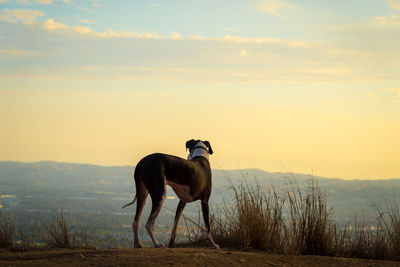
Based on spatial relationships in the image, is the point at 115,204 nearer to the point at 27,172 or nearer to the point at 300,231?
the point at 27,172

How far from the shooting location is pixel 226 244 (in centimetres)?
1066

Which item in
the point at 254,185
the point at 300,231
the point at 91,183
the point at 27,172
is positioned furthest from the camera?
the point at 27,172

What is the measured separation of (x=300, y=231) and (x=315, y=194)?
81 centimetres

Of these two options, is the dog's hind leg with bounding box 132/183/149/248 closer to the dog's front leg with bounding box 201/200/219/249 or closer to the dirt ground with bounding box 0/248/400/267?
the dirt ground with bounding box 0/248/400/267

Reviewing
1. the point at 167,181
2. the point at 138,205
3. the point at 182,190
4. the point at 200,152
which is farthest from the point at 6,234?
the point at 200,152

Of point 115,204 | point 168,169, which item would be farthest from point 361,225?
point 115,204

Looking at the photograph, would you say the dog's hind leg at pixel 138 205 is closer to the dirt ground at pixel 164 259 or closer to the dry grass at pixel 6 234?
the dirt ground at pixel 164 259

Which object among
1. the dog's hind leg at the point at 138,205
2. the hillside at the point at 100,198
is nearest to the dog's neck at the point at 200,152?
the dog's hind leg at the point at 138,205

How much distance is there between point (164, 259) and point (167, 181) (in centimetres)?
200

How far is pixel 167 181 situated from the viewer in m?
9.36

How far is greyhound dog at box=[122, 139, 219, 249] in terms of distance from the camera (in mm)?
9062

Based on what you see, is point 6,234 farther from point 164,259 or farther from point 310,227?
point 310,227

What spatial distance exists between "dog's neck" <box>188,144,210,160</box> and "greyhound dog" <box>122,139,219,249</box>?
26mm

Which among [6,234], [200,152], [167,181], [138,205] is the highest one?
[200,152]
